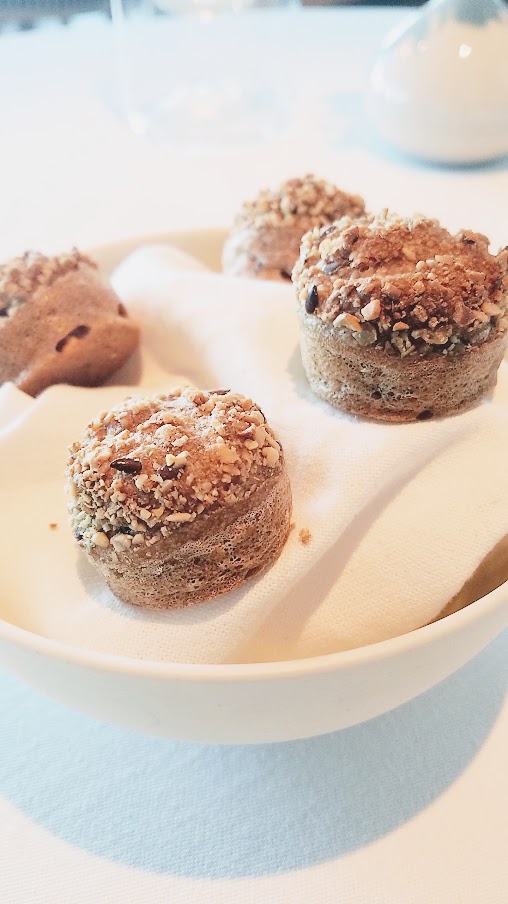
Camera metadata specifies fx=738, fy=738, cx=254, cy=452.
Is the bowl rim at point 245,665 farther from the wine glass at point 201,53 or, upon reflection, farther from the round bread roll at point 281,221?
the wine glass at point 201,53

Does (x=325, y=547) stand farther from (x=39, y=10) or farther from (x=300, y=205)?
(x=39, y=10)

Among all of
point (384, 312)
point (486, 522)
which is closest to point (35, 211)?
point (384, 312)

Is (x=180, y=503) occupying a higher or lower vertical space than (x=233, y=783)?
higher

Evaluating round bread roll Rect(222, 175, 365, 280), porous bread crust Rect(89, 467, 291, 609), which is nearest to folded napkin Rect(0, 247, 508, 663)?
porous bread crust Rect(89, 467, 291, 609)

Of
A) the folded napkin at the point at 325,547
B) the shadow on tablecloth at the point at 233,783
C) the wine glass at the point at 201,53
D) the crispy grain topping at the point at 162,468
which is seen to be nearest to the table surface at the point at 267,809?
the shadow on tablecloth at the point at 233,783

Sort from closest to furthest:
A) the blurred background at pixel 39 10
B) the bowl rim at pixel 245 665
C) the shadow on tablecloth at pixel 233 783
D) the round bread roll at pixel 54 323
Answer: the bowl rim at pixel 245 665, the shadow on tablecloth at pixel 233 783, the round bread roll at pixel 54 323, the blurred background at pixel 39 10

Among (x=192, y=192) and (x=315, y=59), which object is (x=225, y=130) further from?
(x=315, y=59)

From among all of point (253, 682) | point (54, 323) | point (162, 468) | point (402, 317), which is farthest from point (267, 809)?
point (54, 323)
